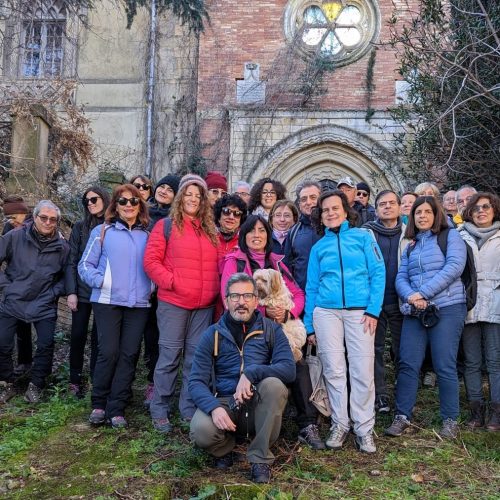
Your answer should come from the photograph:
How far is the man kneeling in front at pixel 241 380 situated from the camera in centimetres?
366

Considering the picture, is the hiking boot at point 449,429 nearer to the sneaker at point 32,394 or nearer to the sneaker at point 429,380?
the sneaker at point 429,380

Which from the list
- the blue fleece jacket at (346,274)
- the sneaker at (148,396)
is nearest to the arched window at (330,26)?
the blue fleece jacket at (346,274)

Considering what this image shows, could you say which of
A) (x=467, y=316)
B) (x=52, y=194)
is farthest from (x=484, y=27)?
(x=52, y=194)

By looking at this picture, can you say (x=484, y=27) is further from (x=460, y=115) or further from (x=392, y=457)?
(x=392, y=457)

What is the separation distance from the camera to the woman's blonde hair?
4645 mm

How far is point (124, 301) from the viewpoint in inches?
181

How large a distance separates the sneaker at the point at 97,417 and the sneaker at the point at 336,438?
1784mm

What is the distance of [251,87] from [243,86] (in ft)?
0.63

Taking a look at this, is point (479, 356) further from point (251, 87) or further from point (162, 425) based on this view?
point (251, 87)

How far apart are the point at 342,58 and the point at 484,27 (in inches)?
286

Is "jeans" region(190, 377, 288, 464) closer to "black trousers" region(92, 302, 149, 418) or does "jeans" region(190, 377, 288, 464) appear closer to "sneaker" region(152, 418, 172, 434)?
"sneaker" region(152, 418, 172, 434)

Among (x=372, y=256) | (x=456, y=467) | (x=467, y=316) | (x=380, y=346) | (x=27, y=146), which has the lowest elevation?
(x=456, y=467)

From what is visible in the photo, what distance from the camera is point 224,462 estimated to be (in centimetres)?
385

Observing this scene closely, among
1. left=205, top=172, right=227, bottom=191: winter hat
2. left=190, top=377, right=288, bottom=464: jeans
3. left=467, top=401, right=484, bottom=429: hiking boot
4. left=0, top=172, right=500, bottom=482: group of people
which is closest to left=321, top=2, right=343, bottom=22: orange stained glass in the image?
left=205, top=172, right=227, bottom=191: winter hat
